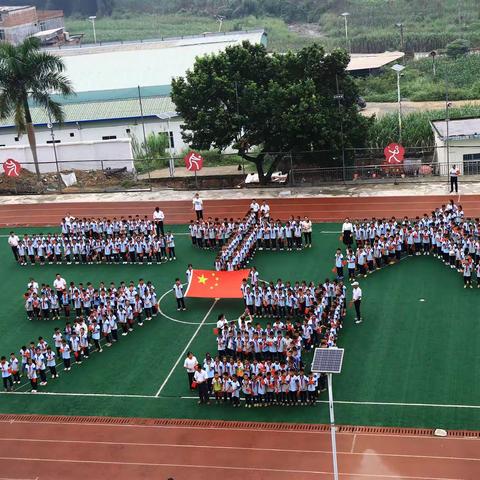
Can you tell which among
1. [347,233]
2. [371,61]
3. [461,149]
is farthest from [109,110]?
[371,61]

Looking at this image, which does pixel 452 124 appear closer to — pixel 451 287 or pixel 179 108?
pixel 179 108

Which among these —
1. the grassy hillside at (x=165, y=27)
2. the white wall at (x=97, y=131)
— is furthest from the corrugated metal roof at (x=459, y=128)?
the grassy hillside at (x=165, y=27)

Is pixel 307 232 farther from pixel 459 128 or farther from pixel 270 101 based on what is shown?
pixel 459 128

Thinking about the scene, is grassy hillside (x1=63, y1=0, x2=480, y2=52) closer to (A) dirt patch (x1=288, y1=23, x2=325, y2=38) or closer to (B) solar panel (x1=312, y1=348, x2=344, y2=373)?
(A) dirt patch (x1=288, y1=23, x2=325, y2=38)

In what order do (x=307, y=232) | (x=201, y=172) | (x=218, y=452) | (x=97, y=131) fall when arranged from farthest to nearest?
(x=97, y=131)
(x=201, y=172)
(x=307, y=232)
(x=218, y=452)

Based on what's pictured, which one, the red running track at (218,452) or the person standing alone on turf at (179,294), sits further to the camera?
the person standing alone on turf at (179,294)

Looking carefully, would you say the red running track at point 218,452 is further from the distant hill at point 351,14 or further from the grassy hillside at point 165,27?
the grassy hillside at point 165,27
